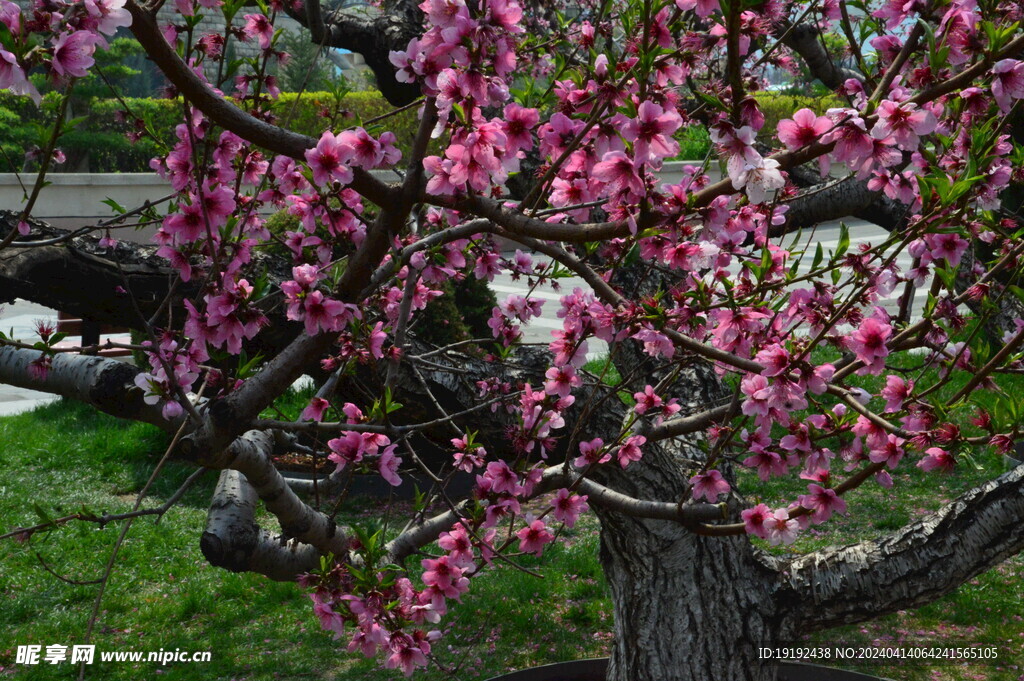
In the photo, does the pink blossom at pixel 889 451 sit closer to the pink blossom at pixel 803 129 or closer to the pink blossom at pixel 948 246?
the pink blossom at pixel 948 246

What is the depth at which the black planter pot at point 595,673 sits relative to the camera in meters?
3.88

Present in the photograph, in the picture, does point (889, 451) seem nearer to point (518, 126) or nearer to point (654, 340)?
point (654, 340)

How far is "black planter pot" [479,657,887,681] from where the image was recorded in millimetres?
3877

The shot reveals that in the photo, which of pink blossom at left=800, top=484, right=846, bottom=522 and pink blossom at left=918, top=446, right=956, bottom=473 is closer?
pink blossom at left=918, top=446, right=956, bottom=473

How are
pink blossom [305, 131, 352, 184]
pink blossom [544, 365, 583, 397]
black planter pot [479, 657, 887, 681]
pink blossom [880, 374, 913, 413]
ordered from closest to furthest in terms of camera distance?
pink blossom [305, 131, 352, 184] < pink blossom [880, 374, 913, 413] < pink blossom [544, 365, 583, 397] < black planter pot [479, 657, 887, 681]

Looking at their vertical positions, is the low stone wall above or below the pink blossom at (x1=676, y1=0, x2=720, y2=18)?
above

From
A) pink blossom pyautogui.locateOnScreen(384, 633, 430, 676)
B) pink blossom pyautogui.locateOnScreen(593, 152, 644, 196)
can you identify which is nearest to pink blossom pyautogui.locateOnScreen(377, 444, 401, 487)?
pink blossom pyautogui.locateOnScreen(384, 633, 430, 676)

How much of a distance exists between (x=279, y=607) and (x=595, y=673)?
221cm

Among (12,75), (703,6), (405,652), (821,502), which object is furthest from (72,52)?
(821,502)

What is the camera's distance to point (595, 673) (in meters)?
4.07

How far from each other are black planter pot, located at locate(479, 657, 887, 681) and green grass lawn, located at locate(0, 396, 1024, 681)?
376mm

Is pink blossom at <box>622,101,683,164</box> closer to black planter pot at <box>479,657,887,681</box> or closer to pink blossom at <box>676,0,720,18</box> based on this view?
pink blossom at <box>676,0,720,18</box>

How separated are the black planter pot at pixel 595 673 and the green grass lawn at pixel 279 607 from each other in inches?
14.8

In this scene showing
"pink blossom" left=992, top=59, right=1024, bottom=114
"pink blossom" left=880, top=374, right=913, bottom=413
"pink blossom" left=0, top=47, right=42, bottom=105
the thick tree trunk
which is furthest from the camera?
the thick tree trunk
